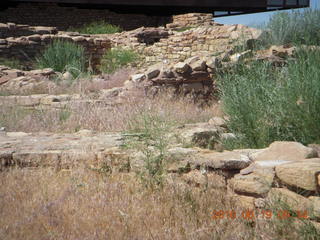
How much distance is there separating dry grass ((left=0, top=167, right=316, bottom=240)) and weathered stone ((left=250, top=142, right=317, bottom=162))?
0.43 metres

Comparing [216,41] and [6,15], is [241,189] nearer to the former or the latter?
[216,41]

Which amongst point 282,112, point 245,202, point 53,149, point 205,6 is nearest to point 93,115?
point 53,149

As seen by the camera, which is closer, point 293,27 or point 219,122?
point 219,122

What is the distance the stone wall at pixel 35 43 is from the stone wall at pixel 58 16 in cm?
335

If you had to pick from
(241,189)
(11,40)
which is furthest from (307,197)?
(11,40)

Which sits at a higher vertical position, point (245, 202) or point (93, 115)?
point (245, 202)

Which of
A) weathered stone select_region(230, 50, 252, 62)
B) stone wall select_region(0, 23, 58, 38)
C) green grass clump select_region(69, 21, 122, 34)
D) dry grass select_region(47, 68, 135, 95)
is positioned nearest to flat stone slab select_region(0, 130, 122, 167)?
dry grass select_region(47, 68, 135, 95)

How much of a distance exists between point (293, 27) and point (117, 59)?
15.2 feet

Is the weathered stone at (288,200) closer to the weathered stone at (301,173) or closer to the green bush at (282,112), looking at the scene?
the weathered stone at (301,173)

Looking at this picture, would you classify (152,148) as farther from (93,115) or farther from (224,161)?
(93,115)

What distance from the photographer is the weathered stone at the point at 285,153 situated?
2.80 m

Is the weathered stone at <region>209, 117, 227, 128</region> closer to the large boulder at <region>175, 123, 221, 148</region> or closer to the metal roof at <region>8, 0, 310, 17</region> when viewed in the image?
the large boulder at <region>175, 123, 221, 148</region>

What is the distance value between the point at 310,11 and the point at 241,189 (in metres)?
7.33

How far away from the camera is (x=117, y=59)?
10.4 meters
